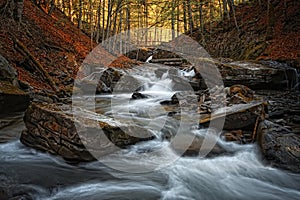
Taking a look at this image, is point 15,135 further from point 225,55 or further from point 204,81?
point 225,55

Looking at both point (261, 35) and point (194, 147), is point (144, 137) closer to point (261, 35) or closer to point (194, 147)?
point (194, 147)

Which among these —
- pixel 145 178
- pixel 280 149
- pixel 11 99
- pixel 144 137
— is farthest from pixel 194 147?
pixel 11 99

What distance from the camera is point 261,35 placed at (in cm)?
1702

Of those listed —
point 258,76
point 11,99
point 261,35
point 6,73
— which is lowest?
point 11,99

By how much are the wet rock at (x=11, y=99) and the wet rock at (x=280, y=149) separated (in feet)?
22.1

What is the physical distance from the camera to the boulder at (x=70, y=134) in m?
4.54

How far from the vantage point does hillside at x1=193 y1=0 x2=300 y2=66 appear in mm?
14555

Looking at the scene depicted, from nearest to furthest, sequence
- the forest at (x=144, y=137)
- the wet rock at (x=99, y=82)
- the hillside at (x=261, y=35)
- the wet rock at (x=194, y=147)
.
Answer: the forest at (x=144, y=137)
the wet rock at (x=194, y=147)
the wet rock at (x=99, y=82)
the hillside at (x=261, y=35)

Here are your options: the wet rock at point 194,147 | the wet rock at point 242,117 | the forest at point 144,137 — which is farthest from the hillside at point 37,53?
the wet rock at point 242,117

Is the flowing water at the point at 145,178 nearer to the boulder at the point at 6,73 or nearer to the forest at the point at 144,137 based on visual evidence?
the forest at the point at 144,137

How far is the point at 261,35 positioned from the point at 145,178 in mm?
15941

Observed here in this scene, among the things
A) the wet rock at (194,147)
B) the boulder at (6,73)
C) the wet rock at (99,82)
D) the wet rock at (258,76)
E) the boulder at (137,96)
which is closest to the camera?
the wet rock at (194,147)

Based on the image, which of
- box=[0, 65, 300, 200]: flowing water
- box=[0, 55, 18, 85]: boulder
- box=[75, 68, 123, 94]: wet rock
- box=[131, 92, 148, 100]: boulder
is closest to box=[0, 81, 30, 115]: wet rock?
box=[0, 55, 18, 85]: boulder

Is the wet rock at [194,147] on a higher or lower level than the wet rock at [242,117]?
lower
